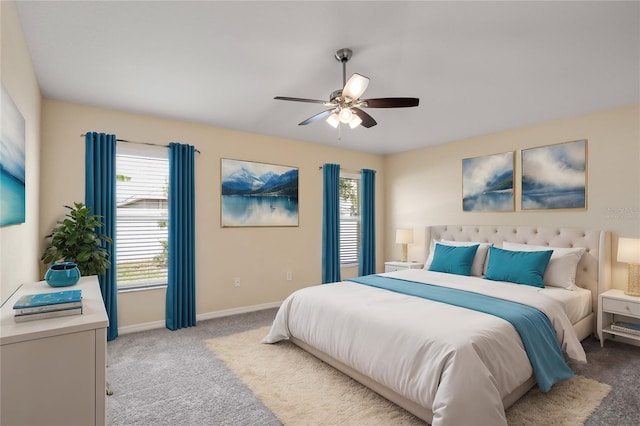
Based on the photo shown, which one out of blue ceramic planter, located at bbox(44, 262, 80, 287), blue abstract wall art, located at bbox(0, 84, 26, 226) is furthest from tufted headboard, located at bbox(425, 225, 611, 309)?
blue abstract wall art, located at bbox(0, 84, 26, 226)

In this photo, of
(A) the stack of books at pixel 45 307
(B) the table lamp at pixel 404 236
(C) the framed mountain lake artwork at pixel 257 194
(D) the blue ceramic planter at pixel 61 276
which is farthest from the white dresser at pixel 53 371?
(B) the table lamp at pixel 404 236

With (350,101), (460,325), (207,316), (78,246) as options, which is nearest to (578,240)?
(460,325)

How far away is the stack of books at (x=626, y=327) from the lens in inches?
125

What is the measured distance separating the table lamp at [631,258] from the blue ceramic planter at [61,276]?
15.5ft

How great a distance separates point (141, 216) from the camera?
3879mm

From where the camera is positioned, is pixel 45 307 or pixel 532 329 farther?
pixel 532 329

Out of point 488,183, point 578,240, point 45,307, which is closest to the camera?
point 45,307

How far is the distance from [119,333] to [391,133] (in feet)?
13.6

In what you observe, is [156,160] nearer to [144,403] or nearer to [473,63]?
[144,403]

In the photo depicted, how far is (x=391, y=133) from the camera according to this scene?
181 inches

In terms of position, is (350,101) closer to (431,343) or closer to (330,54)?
(330,54)

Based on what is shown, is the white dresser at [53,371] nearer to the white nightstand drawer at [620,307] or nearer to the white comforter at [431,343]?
the white comforter at [431,343]

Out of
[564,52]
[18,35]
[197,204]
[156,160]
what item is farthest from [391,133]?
[18,35]

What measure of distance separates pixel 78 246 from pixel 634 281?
5321mm
